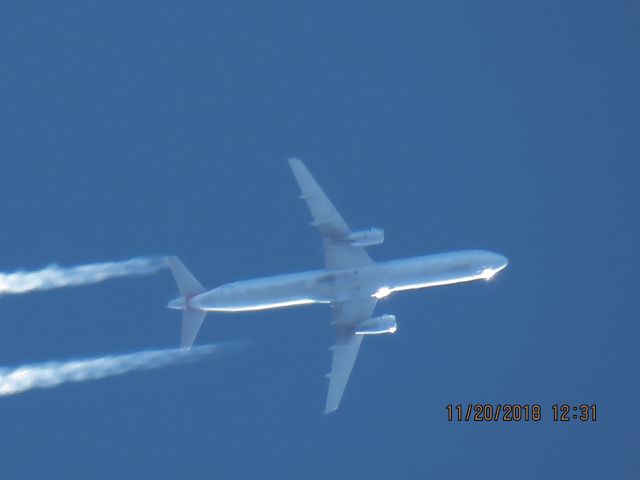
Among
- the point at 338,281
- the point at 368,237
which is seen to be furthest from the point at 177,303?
the point at 368,237

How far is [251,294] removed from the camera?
2635 inches

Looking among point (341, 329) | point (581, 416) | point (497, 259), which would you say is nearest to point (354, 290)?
point (341, 329)

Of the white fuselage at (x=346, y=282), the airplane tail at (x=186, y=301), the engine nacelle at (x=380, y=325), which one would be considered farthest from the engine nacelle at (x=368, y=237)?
the airplane tail at (x=186, y=301)

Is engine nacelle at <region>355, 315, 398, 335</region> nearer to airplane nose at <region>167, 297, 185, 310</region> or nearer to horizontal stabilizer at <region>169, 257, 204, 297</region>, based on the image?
horizontal stabilizer at <region>169, 257, 204, 297</region>

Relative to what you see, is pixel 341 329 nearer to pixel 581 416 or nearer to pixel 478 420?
pixel 478 420

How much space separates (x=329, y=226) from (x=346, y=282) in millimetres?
3497

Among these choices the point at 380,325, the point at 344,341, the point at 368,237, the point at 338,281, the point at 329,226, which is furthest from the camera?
the point at 344,341

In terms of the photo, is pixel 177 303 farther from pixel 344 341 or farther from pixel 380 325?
pixel 380 325

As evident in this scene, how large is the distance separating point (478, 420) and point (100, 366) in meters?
26.3

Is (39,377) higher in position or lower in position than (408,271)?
lower

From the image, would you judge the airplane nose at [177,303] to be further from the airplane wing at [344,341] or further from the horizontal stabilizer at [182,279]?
the airplane wing at [344,341]

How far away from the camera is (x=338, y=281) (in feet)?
229

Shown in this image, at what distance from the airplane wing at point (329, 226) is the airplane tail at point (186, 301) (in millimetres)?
7758

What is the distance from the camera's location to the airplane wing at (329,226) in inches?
2689
